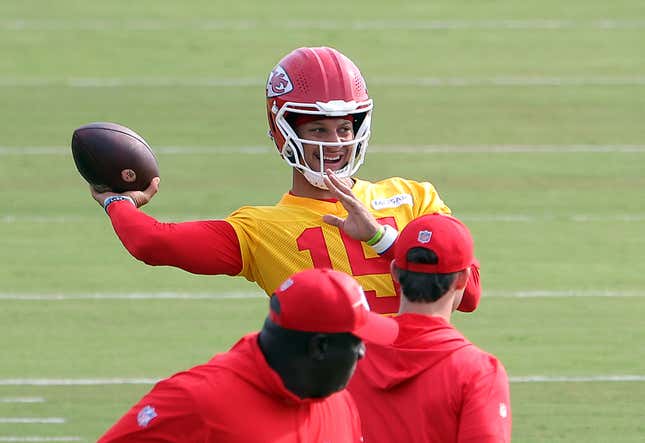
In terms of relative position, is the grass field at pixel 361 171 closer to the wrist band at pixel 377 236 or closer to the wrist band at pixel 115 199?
the wrist band at pixel 115 199

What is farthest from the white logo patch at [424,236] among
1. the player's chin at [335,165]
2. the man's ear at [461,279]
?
the player's chin at [335,165]

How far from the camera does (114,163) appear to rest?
4852mm

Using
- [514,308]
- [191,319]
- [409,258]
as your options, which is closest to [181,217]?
[191,319]

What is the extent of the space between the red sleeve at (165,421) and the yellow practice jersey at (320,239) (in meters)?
1.34

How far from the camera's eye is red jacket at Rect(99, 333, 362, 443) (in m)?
3.24

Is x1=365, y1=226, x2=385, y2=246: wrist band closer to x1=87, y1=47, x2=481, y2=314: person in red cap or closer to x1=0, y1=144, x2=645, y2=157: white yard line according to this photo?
x1=87, y1=47, x2=481, y2=314: person in red cap

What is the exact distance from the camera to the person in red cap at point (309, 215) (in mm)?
4535

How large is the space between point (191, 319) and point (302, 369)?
5.87 meters

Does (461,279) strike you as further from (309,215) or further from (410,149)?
(410,149)

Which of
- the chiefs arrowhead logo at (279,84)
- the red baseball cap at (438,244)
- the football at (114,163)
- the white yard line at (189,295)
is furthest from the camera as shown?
the white yard line at (189,295)

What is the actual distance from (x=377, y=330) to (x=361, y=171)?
845cm

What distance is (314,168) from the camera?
463cm

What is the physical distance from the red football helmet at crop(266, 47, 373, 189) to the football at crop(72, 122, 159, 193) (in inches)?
19.1

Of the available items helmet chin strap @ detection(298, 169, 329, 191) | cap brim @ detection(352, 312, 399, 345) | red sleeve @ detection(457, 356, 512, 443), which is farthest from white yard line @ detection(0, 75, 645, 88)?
cap brim @ detection(352, 312, 399, 345)
